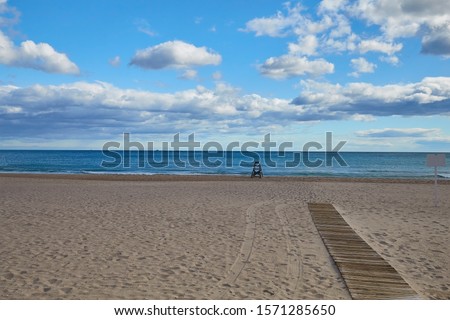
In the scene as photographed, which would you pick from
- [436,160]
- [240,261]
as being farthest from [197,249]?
[436,160]

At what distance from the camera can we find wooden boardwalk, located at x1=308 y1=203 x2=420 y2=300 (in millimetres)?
5660

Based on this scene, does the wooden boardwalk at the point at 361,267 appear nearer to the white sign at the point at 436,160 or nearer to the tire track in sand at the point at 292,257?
the tire track in sand at the point at 292,257

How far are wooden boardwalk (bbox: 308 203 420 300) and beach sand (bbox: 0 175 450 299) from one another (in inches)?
7.1

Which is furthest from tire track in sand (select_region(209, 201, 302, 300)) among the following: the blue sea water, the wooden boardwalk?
the blue sea water

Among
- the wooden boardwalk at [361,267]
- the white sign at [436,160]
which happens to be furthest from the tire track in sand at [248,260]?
the white sign at [436,160]

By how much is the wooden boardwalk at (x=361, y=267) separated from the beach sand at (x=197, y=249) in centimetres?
18

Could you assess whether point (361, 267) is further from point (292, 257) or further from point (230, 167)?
point (230, 167)

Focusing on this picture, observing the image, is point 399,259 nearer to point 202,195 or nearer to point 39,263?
point 39,263

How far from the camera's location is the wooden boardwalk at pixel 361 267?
18.6ft

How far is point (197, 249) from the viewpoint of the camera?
8.07 metres

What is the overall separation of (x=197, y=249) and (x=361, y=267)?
312cm

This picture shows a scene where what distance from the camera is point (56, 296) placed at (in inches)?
215

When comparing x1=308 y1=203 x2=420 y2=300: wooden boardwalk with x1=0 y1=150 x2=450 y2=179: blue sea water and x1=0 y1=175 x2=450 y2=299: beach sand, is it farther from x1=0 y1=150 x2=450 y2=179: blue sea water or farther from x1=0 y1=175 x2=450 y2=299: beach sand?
x1=0 y1=150 x2=450 y2=179: blue sea water

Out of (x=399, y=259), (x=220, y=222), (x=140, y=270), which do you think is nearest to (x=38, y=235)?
(x=140, y=270)
